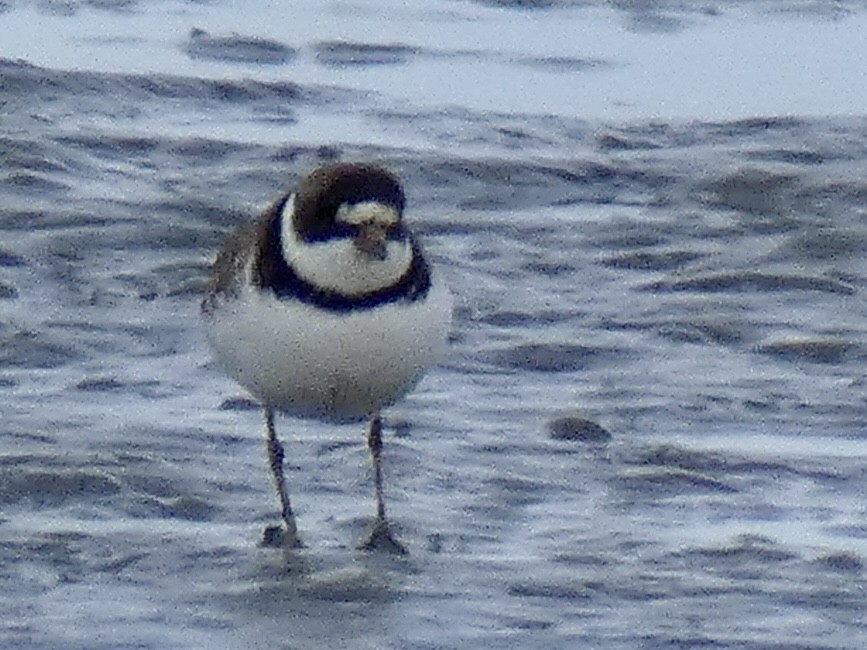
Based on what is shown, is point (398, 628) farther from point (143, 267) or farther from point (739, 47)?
point (739, 47)

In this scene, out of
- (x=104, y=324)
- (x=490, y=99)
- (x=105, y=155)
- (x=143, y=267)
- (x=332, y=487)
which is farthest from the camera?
(x=490, y=99)

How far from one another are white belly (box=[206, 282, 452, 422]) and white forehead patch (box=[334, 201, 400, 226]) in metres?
0.21

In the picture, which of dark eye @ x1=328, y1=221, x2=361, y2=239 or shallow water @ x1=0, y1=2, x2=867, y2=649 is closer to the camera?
shallow water @ x1=0, y1=2, x2=867, y2=649

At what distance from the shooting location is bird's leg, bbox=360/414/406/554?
704cm

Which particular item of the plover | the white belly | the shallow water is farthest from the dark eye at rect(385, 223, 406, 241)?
the shallow water

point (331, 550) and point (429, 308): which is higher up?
point (429, 308)

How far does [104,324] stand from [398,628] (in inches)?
98.2

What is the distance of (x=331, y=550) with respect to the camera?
7.12 m

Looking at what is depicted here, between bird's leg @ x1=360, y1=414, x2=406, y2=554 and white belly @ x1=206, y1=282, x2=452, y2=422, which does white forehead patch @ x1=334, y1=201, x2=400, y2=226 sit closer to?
white belly @ x1=206, y1=282, x2=452, y2=422

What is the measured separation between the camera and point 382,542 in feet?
23.1

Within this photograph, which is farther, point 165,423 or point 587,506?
point 165,423

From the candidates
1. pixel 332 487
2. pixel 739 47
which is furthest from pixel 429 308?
pixel 739 47

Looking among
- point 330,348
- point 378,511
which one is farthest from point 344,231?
point 378,511

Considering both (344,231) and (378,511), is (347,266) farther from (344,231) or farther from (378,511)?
(378,511)
